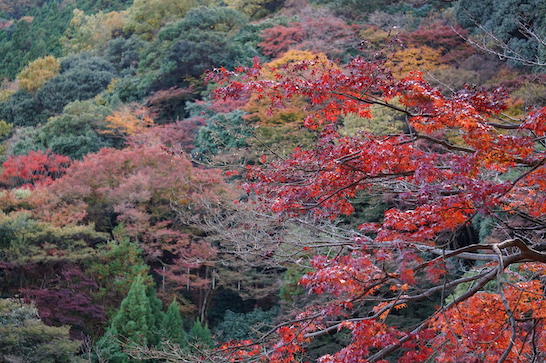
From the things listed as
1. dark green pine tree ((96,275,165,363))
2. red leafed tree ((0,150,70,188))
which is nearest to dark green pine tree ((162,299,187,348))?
dark green pine tree ((96,275,165,363))

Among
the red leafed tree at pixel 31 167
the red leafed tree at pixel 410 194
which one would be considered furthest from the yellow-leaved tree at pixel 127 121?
the red leafed tree at pixel 410 194

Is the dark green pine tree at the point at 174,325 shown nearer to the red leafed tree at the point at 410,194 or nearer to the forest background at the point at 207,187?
the forest background at the point at 207,187

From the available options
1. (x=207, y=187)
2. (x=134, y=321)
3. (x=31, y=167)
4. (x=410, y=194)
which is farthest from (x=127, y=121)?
(x=410, y=194)

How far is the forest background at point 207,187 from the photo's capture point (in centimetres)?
568

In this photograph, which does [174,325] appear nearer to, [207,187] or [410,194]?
[207,187]

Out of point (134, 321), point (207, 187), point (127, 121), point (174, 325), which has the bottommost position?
point (174, 325)

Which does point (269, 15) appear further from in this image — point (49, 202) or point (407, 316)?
point (407, 316)

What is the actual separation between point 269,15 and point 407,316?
17.6 metres

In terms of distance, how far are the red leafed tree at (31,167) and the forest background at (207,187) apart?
0.07 metres

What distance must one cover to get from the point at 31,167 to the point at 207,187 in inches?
261

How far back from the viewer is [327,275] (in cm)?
357

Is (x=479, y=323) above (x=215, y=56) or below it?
above

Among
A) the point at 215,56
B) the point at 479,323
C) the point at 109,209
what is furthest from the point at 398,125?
the point at 215,56

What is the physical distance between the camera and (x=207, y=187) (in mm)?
13156
